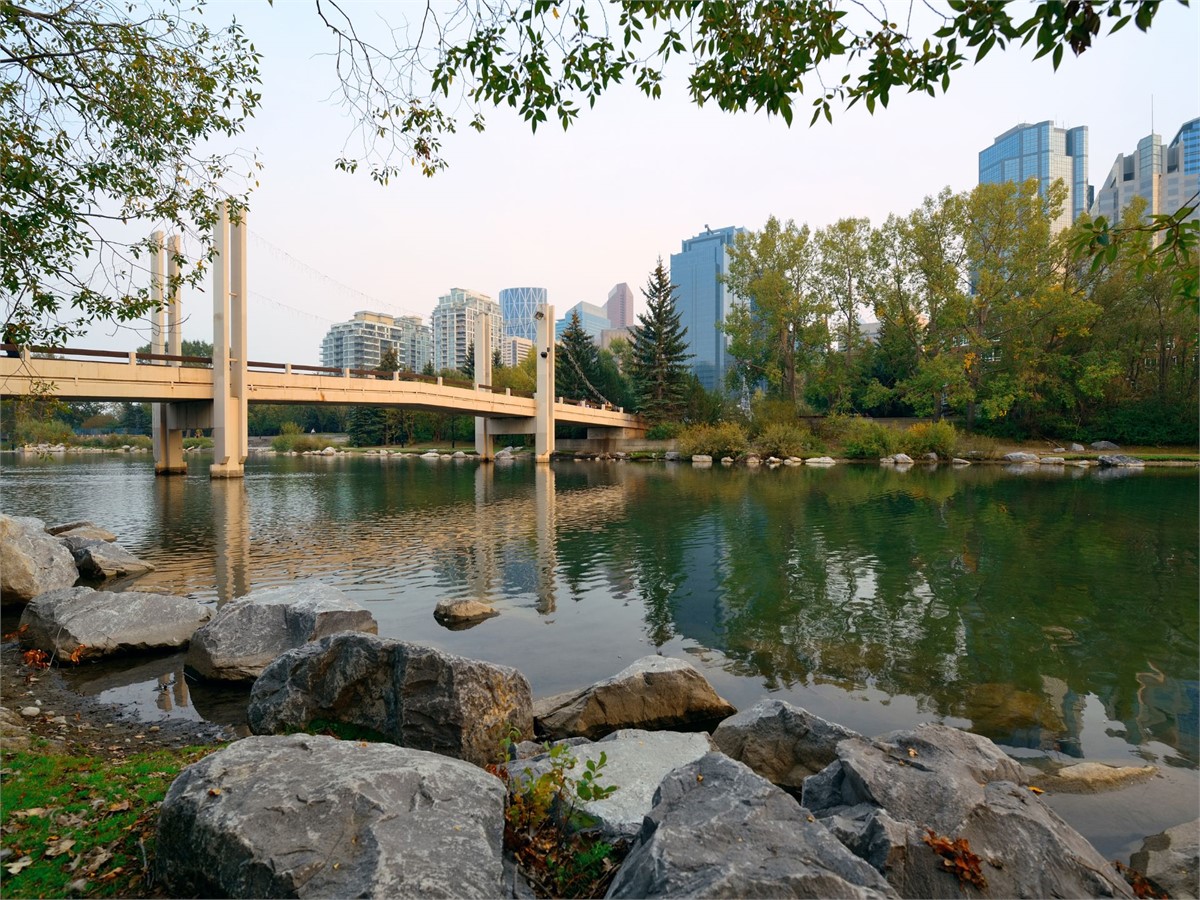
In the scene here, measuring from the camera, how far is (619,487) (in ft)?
87.2

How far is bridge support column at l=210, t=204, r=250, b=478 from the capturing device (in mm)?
27719

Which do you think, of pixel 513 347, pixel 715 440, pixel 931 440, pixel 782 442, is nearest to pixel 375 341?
pixel 513 347

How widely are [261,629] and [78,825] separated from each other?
149 inches

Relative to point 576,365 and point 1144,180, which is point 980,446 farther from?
point 1144,180

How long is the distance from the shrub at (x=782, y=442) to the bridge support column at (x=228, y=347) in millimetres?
29374

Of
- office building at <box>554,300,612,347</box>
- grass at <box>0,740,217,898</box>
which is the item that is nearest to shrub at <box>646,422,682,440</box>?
grass at <box>0,740,217,898</box>

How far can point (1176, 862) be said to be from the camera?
3162 millimetres

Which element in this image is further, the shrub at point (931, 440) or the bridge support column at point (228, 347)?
the shrub at point (931, 440)

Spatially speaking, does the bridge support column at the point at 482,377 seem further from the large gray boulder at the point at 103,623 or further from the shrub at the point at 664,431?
the large gray boulder at the point at 103,623

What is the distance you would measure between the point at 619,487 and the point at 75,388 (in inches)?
793

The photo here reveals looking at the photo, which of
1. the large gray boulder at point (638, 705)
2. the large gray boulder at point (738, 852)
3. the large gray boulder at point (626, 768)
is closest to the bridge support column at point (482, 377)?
the large gray boulder at point (638, 705)

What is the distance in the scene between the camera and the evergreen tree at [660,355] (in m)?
53.7

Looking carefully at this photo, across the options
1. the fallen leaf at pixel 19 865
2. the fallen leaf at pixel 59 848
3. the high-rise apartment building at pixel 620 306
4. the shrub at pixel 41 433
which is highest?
the high-rise apartment building at pixel 620 306

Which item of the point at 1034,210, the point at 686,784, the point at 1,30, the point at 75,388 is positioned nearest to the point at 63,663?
the point at 1,30
